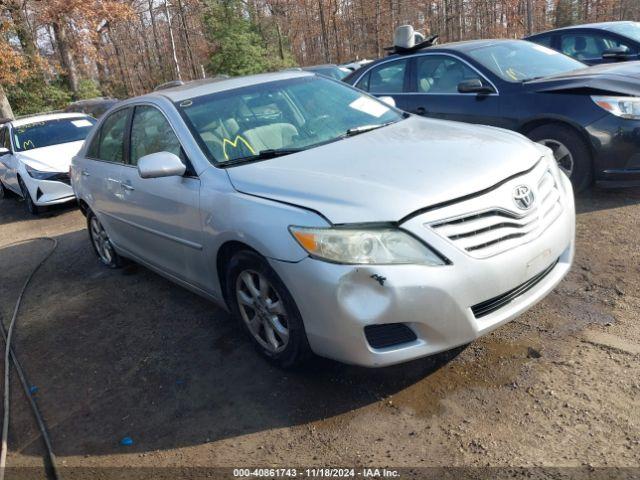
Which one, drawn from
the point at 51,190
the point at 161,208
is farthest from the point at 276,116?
the point at 51,190

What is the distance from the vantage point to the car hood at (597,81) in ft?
16.3

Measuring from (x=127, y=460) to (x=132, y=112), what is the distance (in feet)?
9.09

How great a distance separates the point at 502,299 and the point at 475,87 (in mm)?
3564

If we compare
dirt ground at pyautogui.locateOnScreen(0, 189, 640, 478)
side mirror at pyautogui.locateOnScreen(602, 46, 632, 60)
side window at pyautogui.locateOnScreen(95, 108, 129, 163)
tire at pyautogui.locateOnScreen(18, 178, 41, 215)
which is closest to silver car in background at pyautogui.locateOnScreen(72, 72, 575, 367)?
dirt ground at pyautogui.locateOnScreen(0, 189, 640, 478)

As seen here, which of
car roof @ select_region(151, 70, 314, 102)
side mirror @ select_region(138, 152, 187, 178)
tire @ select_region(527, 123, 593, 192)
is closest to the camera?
side mirror @ select_region(138, 152, 187, 178)

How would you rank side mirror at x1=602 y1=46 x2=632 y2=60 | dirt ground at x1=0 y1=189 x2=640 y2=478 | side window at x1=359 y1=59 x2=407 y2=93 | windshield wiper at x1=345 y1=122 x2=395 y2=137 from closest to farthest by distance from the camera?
dirt ground at x1=0 y1=189 x2=640 y2=478 → windshield wiper at x1=345 y1=122 x2=395 y2=137 → side window at x1=359 y1=59 x2=407 y2=93 → side mirror at x1=602 y1=46 x2=632 y2=60

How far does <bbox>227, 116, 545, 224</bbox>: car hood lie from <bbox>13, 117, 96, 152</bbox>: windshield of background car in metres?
7.38

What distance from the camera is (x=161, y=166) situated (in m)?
3.33

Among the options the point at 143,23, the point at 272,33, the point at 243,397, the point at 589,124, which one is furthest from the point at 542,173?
the point at 143,23

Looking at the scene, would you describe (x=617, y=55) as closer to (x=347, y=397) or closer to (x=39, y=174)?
(x=347, y=397)

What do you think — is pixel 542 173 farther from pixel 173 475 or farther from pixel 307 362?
pixel 173 475

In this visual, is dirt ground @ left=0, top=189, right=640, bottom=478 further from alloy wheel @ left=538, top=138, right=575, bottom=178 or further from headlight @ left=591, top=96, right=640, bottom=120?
headlight @ left=591, top=96, right=640, bottom=120

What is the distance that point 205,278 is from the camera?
11.5ft

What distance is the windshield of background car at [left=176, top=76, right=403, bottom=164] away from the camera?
11.5ft
